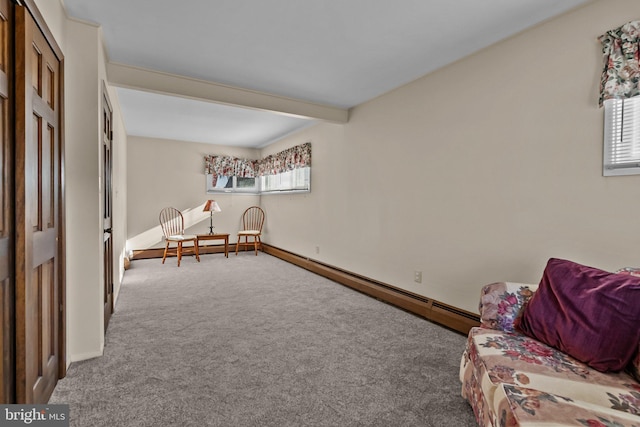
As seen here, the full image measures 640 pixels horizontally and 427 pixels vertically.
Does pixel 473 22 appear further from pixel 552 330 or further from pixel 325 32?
pixel 552 330

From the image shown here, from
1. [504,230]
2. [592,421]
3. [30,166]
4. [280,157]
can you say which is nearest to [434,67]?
[504,230]

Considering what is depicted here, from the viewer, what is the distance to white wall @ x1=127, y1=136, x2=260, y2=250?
597 cm

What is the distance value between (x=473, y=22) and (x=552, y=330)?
2.05 m

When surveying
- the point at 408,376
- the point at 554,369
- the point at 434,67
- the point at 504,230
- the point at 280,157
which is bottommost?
the point at 408,376

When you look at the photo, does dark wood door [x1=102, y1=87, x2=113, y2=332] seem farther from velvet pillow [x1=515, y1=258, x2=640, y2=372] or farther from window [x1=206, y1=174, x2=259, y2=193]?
A: window [x1=206, y1=174, x2=259, y2=193]

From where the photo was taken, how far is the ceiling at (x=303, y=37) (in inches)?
79.7

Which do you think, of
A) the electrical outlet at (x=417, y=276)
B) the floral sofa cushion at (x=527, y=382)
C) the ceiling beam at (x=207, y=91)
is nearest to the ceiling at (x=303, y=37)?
the ceiling beam at (x=207, y=91)

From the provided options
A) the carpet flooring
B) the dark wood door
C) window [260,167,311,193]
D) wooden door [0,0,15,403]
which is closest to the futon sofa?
the carpet flooring

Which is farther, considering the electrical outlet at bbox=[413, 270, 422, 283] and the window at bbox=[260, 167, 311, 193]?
the window at bbox=[260, 167, 311, 193]

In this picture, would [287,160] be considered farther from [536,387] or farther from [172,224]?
[536,387]

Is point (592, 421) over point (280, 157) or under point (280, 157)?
under

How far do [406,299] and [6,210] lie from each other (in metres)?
3.10

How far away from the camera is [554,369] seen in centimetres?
135

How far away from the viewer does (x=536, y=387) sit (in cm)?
124
